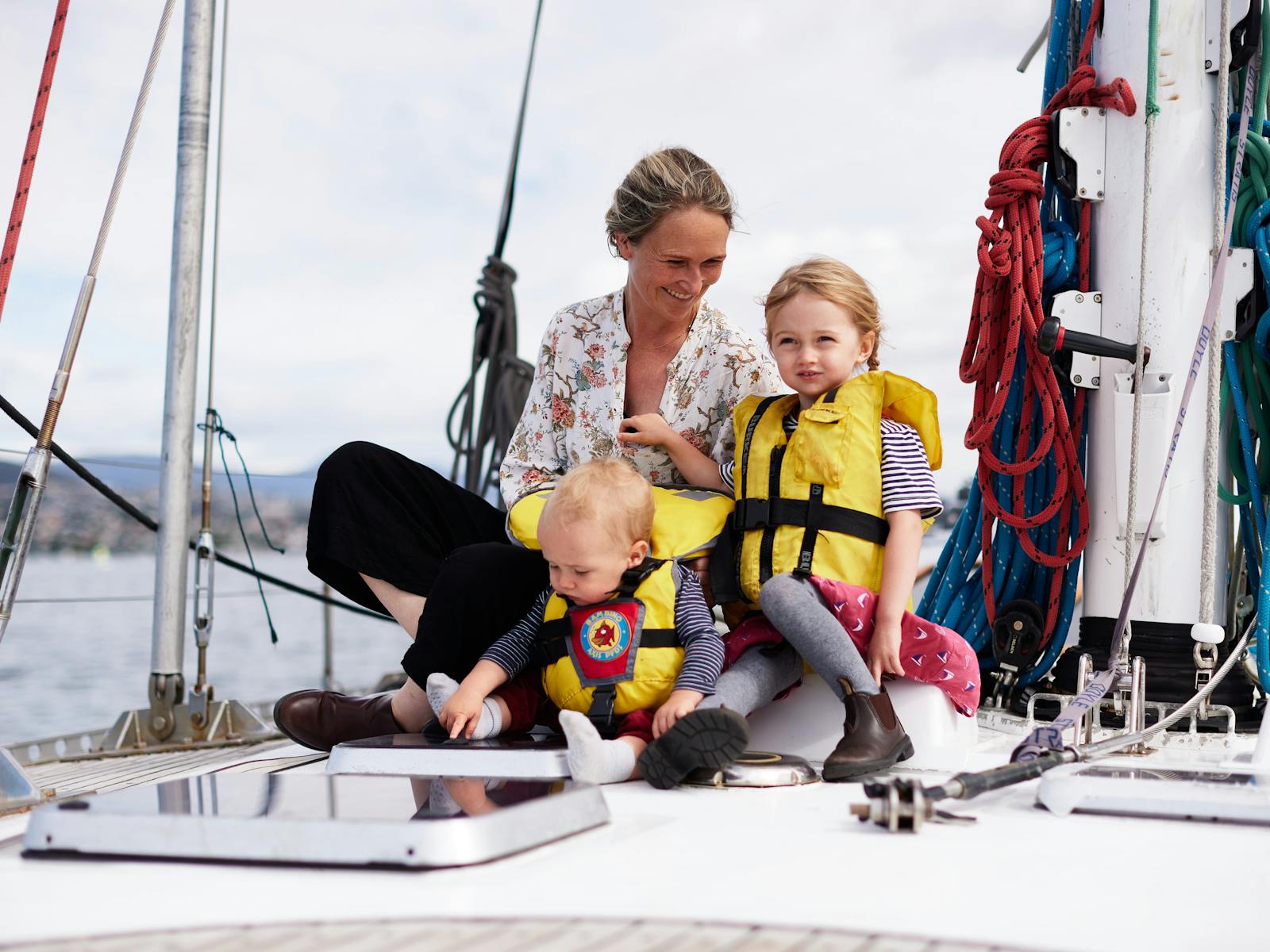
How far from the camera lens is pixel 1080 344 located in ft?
7.22

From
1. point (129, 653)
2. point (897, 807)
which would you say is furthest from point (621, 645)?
point (129, 653)

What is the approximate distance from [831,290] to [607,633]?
2.03 ft

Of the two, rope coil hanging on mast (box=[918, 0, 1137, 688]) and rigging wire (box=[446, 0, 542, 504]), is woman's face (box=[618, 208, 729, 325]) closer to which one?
rope coil hanging on mast (box=[918, 0, 1137, 688])

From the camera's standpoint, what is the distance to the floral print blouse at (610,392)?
220 centimetres

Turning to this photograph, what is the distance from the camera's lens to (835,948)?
906mm

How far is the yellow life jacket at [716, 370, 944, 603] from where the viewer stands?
6.22 feet

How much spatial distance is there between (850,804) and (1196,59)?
1645 mm

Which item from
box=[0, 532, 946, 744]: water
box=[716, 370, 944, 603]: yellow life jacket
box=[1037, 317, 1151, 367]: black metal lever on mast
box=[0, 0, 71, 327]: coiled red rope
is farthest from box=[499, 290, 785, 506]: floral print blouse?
box=[0, 532, 946, 744]: water

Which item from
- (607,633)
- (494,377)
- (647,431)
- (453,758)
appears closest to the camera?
(453,758)

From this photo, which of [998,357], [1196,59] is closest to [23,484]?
[998,357]

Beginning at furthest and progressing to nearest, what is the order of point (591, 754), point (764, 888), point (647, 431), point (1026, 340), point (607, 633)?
point (1026, 340) → point (647, 431) → point (607, 633) → point (591, 754) → point (764, 888)

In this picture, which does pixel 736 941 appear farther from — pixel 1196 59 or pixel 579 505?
pixel 1196 59

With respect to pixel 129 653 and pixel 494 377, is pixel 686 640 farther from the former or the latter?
pixel 129 653

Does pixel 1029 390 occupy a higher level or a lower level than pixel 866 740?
higher
